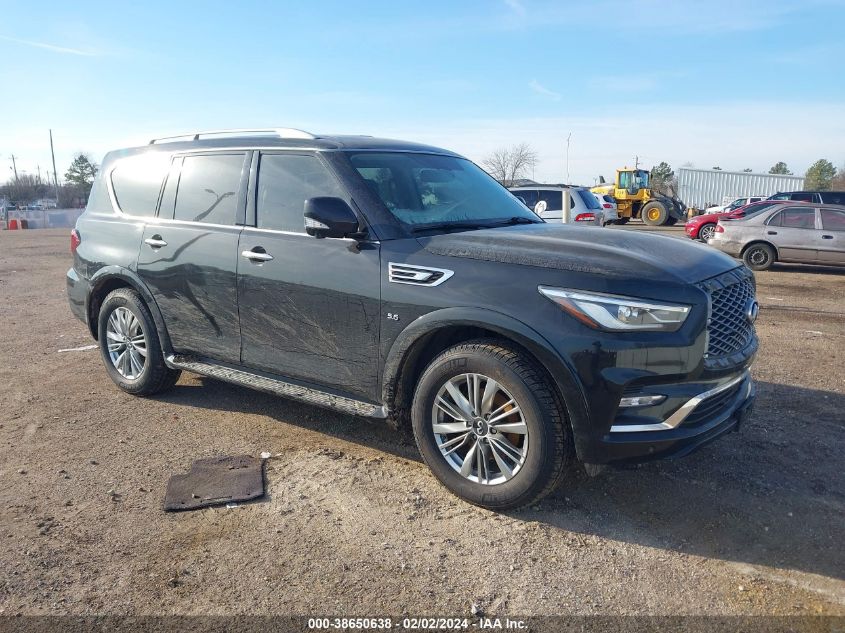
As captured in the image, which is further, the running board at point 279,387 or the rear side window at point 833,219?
the rear side window at point 833,219

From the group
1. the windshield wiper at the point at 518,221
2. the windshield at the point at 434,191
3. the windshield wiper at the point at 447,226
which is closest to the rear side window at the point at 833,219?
the windshield at the point at 434,191

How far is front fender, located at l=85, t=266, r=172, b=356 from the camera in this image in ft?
16.8

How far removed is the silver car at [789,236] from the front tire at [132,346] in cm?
1284

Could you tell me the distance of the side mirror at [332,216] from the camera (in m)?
3.80

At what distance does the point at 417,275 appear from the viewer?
3.70 m

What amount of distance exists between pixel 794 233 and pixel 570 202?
4.67m

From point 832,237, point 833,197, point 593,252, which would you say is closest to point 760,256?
point 832,237

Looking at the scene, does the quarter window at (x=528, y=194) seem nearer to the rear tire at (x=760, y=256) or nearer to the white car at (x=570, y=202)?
the white car at (x=570, y=202)

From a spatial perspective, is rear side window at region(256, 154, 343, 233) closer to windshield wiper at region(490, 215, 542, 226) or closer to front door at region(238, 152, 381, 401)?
front door at region(238, 152, 381, 401)

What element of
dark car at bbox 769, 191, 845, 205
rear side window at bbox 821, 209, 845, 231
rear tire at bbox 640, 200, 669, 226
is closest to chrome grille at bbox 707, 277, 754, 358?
rear side window at bbox 821, 209, 845, 231

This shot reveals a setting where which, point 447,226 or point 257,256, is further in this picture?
point 257,256

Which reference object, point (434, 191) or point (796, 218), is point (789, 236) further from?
point (434, 191)

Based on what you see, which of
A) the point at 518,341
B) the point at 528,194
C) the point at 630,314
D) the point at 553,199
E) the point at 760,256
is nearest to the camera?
the point at 630,314

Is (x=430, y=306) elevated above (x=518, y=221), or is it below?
below
